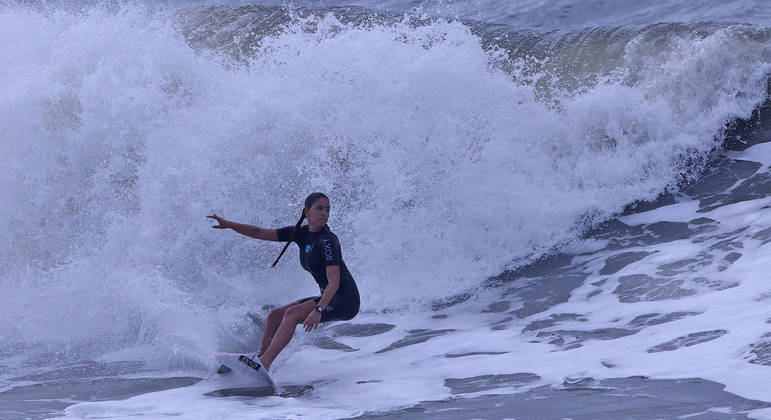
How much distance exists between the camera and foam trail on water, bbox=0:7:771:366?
26.0 ft

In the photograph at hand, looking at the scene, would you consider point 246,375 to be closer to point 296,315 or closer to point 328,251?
point 296,315

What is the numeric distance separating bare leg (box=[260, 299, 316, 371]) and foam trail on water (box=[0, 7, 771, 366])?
166 cm

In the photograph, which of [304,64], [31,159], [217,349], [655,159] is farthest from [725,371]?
[31,159]

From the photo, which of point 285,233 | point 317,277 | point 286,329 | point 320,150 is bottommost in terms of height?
point 286,329

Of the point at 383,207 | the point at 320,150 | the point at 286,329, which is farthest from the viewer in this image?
the point at 320,150

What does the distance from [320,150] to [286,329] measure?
367 cm

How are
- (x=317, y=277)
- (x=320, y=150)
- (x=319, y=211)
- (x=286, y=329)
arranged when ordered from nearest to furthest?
(x=286, y=329), (x=319, y=211), (x=317, y=277), (x=320, y=150)

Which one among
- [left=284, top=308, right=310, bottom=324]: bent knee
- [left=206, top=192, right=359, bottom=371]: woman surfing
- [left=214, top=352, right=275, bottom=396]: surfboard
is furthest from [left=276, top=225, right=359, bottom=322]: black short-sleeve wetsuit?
[left=214, top=352, right=275, bottom=396]: surfboard

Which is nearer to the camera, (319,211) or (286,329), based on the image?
(286,329)

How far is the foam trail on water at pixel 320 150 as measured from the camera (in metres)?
7.93

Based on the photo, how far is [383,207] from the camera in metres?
8.44

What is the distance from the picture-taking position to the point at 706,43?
9820 mm

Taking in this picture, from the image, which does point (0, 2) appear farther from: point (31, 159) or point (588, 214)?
point (588, 214)

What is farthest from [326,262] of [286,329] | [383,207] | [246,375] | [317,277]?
[383,207]
